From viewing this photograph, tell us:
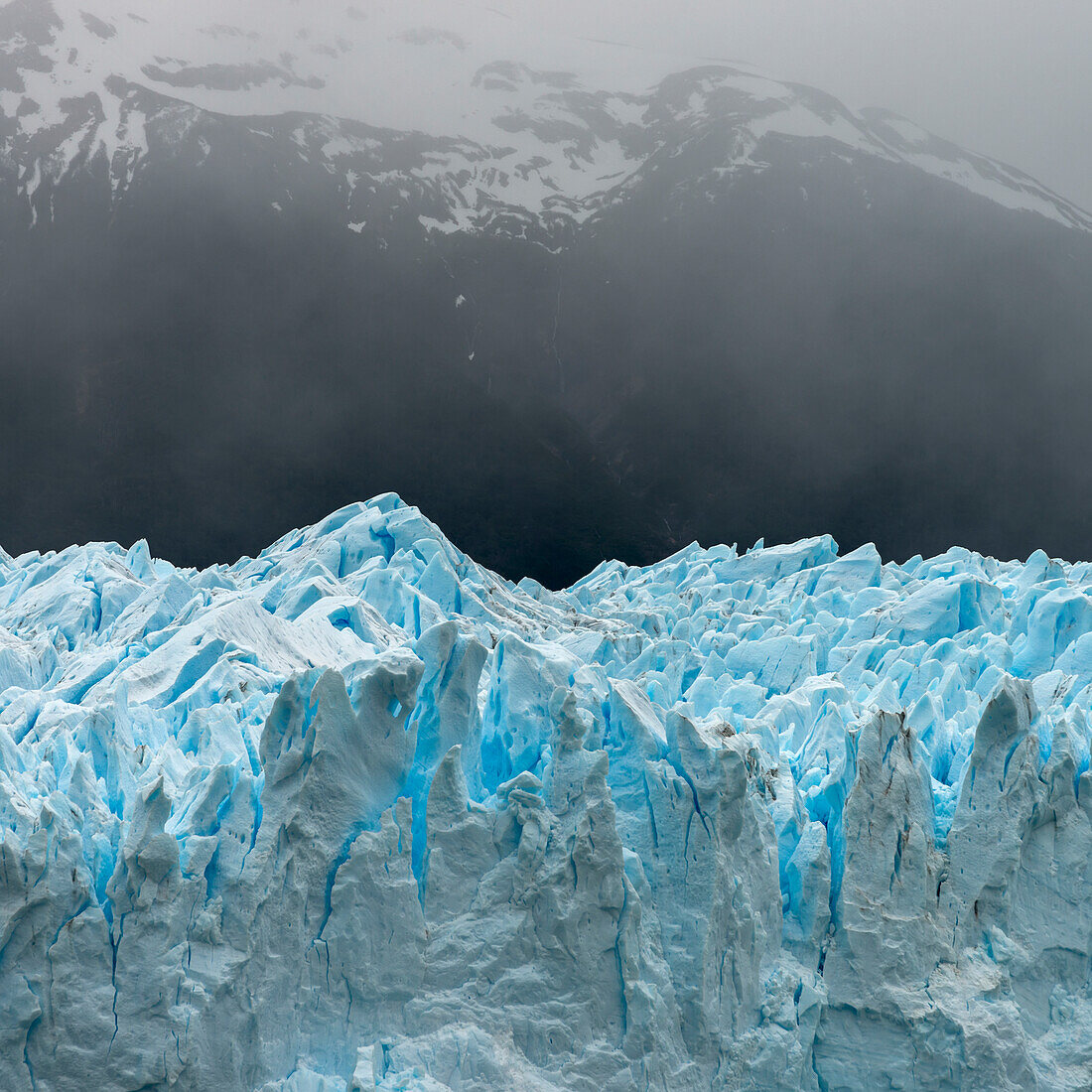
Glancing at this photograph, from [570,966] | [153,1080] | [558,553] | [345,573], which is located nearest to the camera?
[153,1080]

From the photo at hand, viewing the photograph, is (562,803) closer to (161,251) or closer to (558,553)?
(558,553)

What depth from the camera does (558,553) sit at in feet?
77.8

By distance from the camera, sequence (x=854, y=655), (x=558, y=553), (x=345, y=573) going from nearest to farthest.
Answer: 1. (x=854, y=655)
2. (x=345, y=573)
3. (x=558, y=553)

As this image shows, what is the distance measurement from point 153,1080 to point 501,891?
197cm

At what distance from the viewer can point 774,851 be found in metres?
6.28

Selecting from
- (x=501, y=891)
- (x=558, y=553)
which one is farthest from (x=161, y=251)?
(x=501, y=891)

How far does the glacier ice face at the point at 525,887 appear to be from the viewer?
544 cm

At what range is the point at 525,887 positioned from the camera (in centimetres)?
594

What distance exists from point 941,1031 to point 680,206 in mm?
22905

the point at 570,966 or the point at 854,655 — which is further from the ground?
the point at 854,655

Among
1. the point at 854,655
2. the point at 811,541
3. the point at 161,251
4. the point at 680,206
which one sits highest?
the point at 680,206

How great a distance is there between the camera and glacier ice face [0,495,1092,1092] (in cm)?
544

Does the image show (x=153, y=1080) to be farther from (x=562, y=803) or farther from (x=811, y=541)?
(x=811, y=541)

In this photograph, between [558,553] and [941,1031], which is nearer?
[941,1031]
